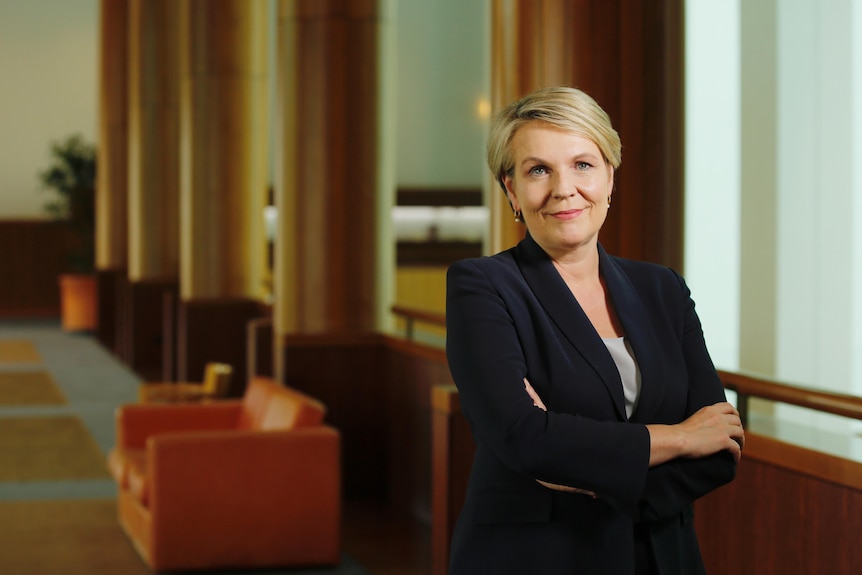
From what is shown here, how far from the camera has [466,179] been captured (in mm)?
9312

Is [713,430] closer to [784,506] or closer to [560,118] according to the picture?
[560,118]

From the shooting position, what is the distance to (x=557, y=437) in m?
1.78

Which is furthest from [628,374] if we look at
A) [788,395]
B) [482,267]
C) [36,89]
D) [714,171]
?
[36,89]

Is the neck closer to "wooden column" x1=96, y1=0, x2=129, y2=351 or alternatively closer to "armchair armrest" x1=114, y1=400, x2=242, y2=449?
"armchair armrest" x1=114, y1=400, x2=242, y2=449

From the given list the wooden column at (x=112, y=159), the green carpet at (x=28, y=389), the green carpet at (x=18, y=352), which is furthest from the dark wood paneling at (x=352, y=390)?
the wooden column at (x=112, y=159)

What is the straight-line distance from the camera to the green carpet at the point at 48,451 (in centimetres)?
797

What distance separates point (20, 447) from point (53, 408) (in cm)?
205

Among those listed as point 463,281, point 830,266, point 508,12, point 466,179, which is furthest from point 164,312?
point 463,281

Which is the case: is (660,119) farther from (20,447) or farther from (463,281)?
(20,447)

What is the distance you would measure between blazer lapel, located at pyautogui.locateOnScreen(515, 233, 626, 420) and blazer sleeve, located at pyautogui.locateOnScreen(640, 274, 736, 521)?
119mm

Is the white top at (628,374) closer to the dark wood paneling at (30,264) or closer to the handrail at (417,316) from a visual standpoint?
the handrail at (417,316)

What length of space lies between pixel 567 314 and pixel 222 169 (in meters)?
8.42

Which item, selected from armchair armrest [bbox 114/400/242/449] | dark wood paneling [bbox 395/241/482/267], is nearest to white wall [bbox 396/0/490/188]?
dark wood paneling [bbox 395/241/482/267]

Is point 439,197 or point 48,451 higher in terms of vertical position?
point 439,197
